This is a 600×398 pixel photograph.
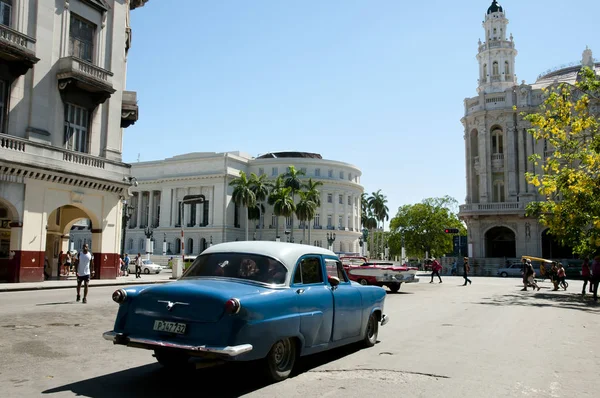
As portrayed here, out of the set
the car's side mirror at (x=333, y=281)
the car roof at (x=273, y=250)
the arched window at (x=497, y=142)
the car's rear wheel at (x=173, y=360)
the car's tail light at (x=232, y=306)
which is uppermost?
the arched window at (x=497, y=142)

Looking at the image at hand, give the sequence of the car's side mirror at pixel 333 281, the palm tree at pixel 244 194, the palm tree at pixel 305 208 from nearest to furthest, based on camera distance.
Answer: the car's side mirror at pixel 333 281, the palm tree at pixel 244 194, the palm tree at pixel 305 208

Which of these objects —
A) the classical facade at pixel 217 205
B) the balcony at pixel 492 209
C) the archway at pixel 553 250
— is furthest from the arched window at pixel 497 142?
the classical facade at pixel 217 205

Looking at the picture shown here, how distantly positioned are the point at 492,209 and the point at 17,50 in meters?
51.5

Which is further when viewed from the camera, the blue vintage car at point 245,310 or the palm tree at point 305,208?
the palm tree at point 305,208

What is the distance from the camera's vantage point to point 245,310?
5395 millimetres

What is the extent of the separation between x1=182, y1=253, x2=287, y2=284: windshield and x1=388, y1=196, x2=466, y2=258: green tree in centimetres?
7254

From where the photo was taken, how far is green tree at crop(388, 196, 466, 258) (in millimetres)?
76438

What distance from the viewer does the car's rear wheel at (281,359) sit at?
19.4 feet

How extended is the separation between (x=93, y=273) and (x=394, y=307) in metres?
17.5

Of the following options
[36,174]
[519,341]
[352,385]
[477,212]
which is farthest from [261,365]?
[477,212]

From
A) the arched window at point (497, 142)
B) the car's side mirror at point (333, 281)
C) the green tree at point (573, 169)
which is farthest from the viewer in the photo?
the arched window at point (497, 142)

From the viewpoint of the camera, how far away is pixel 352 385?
6.01 m

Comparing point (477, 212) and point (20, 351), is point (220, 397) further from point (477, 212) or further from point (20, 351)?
point (477, 212)

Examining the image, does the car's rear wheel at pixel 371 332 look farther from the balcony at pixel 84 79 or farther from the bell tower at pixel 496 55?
the bell tower at pixel 496 55
